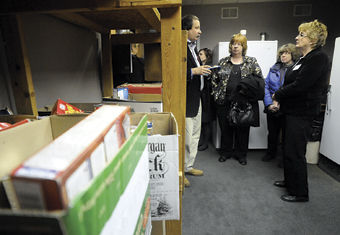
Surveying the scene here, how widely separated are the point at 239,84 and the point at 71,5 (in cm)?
194

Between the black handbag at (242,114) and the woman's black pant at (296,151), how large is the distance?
605mm

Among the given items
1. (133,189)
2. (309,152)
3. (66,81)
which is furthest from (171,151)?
(309,152)

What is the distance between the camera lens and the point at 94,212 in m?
0.21

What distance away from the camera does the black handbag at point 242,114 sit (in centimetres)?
231

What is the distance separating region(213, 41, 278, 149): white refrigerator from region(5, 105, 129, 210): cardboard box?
109 inches

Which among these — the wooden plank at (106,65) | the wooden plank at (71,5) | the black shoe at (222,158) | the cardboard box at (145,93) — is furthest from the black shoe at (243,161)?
the wooden plank at (71,5)

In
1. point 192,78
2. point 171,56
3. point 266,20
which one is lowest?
point 192,78

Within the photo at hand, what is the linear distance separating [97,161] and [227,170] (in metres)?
2.33

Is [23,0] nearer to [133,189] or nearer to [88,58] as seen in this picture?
[133,189]

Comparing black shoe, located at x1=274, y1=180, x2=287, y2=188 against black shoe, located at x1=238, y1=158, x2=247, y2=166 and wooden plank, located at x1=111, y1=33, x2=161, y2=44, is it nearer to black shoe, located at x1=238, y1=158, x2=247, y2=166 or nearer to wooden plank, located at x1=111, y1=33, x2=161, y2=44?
black shoe, located at x1=238, y1=158, x2=247, y2=166

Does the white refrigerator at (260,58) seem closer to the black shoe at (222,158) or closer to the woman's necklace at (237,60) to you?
the black shoe at (222,158)

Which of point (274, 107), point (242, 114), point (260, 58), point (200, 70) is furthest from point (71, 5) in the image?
point (260, 58)

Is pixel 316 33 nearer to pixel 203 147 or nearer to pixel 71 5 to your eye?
pixel 71 5

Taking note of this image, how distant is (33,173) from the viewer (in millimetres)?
180
